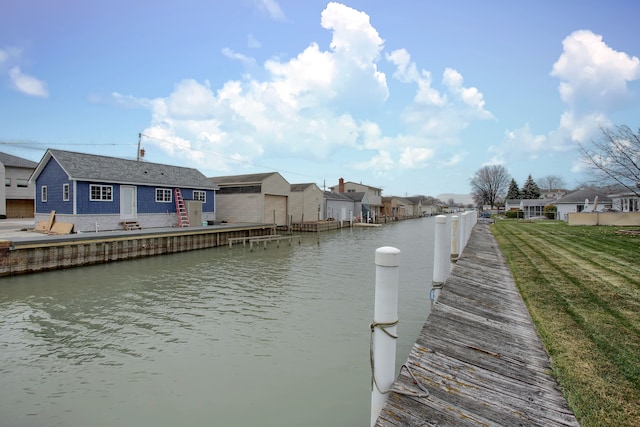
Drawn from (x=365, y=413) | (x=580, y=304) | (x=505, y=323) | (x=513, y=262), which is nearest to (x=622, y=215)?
(x=513, y=262)

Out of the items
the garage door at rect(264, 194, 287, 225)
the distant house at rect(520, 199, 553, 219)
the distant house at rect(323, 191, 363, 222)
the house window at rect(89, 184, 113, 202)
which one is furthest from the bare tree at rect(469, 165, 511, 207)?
the house window at rect(89, 184, 113, 202)

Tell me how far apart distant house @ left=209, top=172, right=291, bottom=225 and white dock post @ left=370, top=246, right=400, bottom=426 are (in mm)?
30653

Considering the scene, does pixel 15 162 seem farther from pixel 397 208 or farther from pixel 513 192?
pixel 513 192

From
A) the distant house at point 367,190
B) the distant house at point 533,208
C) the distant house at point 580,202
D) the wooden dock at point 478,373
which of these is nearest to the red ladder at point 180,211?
the wooden dock at point 478,373

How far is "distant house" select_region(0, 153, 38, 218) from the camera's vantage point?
35.4m

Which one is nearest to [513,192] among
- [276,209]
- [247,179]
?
[276,209]

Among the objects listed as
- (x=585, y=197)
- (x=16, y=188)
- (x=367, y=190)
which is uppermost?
(x=367, y=190)

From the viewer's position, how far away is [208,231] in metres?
24.5

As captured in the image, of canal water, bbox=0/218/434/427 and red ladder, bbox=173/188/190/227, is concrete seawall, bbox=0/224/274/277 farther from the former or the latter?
red ladder, bbox=173/188/190/227

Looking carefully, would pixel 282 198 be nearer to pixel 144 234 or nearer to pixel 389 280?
pixel 144 234

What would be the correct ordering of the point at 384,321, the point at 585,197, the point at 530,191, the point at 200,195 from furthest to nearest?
the point at 530,191 < the point at 585,197 < the point at 200,195 < the point at 384,321

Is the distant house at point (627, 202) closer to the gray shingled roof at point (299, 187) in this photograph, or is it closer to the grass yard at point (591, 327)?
the grass yard at point (591, 327)

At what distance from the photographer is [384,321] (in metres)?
2.96

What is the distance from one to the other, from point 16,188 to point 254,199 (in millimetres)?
24555
